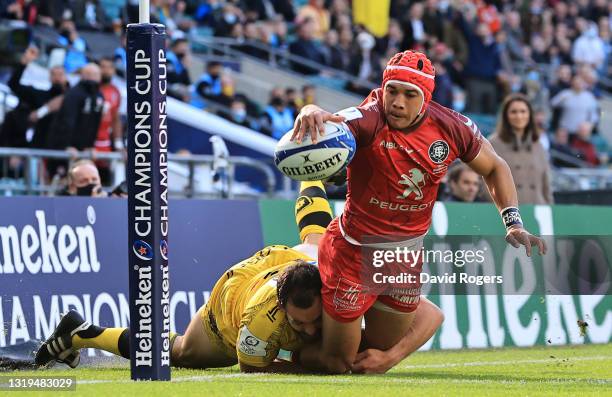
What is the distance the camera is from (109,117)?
16141 millimetres

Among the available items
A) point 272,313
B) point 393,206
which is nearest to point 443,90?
point 393,206

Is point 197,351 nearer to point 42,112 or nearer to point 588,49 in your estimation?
point 42,112

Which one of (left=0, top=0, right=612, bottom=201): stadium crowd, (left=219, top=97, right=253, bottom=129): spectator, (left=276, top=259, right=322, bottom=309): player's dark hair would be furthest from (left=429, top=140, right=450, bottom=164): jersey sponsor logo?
(left=219, top=97, right=253, bottom=129): spectator

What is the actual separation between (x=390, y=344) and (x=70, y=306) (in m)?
2.52

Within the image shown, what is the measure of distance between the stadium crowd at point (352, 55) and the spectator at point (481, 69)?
19mm

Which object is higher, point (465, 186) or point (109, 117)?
point (109, 117)

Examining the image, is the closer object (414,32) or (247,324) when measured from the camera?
(247,324)

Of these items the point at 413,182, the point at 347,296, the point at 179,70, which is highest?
the point at 179,70

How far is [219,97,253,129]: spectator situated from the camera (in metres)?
19.6

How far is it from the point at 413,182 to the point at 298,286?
1007mm

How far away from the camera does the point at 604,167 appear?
82.7ft

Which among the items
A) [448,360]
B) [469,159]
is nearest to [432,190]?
[469,159]

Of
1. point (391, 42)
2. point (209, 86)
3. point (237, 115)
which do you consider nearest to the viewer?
point (237, 115)

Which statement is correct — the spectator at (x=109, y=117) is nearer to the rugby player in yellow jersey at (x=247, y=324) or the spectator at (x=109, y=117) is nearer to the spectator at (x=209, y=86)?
the spectator at (x=209, y=86)
